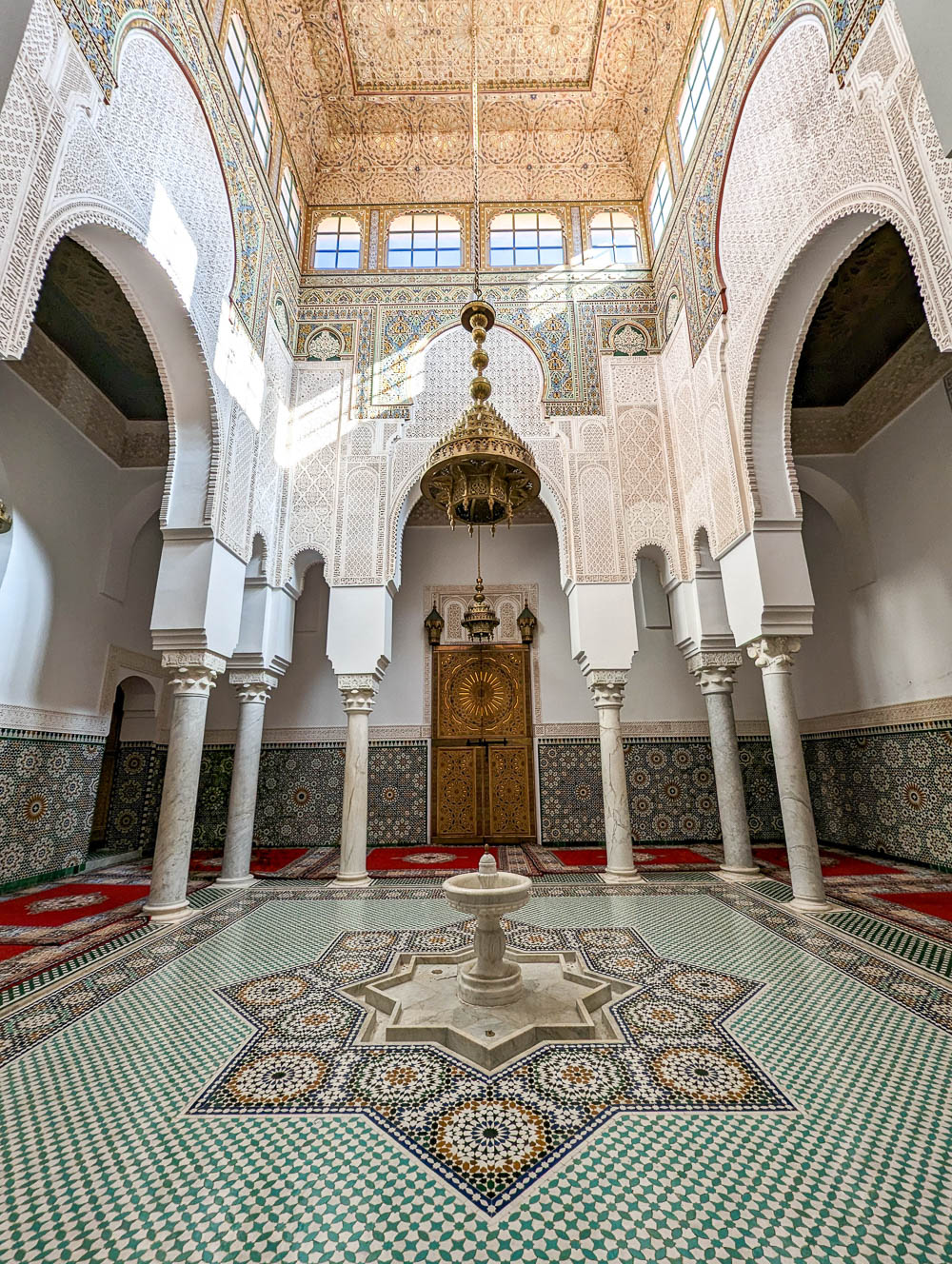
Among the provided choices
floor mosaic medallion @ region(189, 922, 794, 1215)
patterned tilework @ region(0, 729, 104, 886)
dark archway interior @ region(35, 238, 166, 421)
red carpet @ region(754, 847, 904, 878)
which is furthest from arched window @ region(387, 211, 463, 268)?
red carpet @ region(754, 847, 904, 878)

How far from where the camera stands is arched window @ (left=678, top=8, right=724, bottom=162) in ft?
14.6

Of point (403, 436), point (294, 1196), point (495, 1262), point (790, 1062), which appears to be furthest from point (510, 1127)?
point (403, 436)

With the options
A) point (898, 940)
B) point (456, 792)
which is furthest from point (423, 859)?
point (898, 940)

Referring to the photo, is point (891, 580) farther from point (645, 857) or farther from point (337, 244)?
point (337, 244)

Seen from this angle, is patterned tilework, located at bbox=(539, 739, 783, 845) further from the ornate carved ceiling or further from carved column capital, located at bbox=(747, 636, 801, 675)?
the ornate carved ceiling

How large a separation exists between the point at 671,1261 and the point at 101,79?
4.77m

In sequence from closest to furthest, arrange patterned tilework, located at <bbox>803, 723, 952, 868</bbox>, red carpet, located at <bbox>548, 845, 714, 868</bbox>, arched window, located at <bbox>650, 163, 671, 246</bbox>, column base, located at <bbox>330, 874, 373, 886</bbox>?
1. column base, located at <bbox>330, 874, 373, 886</bbox>
2. patterned tilework, located at <bbox>803, 723, 952, 868</bbox>
3. red carpet, located at <bbox>548, 845, 714, 868</bbox>
4. arched window, located at <bbox>650, 163, 671, 246</bbox>

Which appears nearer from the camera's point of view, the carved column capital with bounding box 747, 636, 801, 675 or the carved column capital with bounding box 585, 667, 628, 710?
the carved column capital with bounding box 747, 636, 801, 675

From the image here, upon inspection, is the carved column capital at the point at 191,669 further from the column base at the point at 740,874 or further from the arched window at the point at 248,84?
the arched window at the point at 248,84

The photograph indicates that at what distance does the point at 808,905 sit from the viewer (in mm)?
3625

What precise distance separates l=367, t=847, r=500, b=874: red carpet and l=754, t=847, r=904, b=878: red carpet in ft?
8.46

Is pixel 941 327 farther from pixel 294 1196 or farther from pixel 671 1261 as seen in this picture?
pixel 294 1196

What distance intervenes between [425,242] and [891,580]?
5768 millimetres

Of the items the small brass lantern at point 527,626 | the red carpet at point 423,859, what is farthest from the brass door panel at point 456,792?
the small brass lantern at point 527,626
